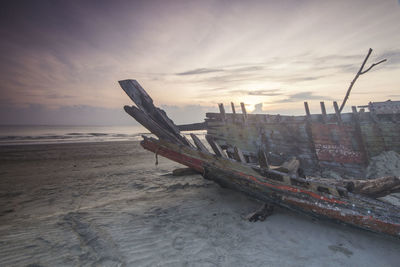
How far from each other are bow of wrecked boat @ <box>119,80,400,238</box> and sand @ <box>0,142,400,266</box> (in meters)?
0.46

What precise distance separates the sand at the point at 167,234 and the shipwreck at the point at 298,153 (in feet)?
1.44

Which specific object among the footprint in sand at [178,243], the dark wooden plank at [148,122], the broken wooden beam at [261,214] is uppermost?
the dark wooden plank at [148,122]

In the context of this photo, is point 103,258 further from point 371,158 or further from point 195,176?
point 371,158

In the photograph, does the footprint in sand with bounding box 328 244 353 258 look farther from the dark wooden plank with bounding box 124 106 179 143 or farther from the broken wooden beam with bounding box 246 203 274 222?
the dark wooden plank with bounding box 124 106 179 143

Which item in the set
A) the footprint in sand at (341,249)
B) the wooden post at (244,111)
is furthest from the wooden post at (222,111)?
the footprint in sand at (341,249)

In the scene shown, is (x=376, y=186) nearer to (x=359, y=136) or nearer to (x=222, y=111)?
(x=359, y=136)

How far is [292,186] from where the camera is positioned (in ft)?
10.6

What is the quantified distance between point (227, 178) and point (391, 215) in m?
2.67

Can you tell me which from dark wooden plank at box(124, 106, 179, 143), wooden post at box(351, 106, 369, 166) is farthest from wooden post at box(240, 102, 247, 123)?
dark wooden plank at box(124, 106, 179, 143)

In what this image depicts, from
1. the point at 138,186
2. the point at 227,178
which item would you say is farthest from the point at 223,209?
the point at 138,186

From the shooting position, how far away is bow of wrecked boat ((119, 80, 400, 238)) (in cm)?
269

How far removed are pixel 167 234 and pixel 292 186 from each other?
2453mm

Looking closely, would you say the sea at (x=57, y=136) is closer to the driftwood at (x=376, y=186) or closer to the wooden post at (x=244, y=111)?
the wooden post at (x=244, y=111)

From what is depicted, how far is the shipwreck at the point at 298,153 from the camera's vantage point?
9.59 feet
